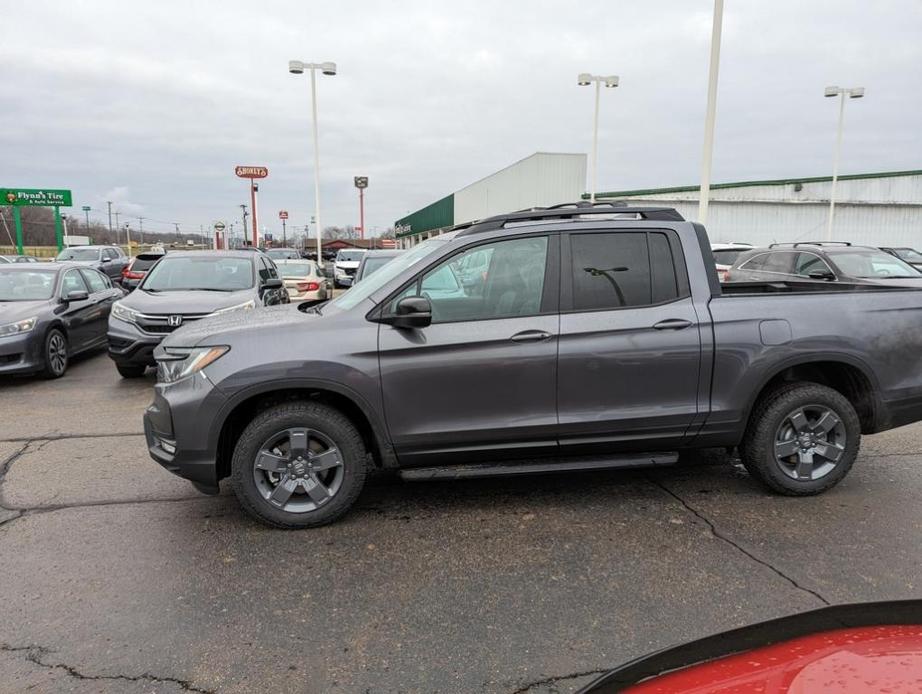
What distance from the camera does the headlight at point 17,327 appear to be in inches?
305

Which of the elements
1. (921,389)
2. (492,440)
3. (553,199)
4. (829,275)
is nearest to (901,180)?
(553,199)

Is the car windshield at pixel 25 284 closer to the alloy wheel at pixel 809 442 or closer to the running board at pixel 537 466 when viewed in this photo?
the running board at pixel 537 466

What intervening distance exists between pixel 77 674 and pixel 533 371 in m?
2.65

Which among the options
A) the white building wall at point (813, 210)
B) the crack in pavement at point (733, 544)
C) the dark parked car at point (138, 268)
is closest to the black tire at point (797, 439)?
the crack in pavement at point (733, 544)

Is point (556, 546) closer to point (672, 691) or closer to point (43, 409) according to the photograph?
point (672, 691)

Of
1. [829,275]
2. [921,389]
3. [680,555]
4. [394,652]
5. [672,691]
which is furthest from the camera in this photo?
[829,275]

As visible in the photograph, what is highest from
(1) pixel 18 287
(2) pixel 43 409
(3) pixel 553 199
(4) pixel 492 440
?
(3) pixel 553 199

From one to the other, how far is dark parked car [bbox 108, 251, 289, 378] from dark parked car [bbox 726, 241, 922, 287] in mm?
7896

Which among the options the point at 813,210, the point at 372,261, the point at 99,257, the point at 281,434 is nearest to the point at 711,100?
the point at 372,261

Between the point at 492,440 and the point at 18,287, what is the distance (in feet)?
27.1

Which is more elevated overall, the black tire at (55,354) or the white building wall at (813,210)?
the white building wall at (813,210)

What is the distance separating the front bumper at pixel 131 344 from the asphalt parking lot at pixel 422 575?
2.93 meters

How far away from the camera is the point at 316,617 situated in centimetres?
296

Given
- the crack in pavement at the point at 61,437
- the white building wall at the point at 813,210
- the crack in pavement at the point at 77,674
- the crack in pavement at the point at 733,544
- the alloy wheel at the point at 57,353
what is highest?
the white building wall at the point at 813,210
